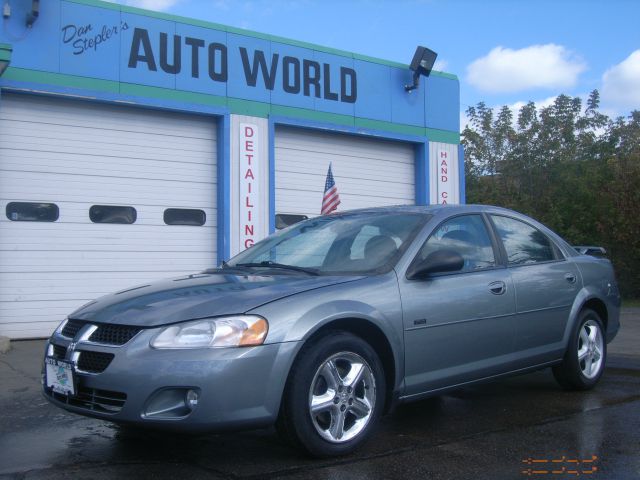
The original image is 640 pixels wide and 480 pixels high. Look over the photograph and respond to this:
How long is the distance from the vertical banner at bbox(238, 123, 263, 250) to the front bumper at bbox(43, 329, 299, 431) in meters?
7.56

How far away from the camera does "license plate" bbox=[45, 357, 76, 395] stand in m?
3.85

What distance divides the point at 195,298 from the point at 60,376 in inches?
35.0

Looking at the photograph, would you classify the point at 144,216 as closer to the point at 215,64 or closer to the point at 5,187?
the point at 5,187

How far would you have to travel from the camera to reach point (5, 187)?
945 cm

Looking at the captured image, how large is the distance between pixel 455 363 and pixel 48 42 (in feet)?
25.5

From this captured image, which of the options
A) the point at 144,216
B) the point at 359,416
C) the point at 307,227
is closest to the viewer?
the point at 359,416

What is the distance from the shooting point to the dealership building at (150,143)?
9633mm

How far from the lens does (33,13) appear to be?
952 centimetres

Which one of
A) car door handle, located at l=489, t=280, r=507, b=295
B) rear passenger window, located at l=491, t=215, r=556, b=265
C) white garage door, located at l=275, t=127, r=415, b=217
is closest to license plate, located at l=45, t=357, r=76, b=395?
car door handle, located at l=489, t=280, r=507, b=295

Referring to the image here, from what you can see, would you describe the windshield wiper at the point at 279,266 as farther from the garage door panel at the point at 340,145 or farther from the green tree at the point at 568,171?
the green tree at the point at 568,171

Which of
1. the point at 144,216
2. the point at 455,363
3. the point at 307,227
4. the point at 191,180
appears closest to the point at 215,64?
the point at 191,180

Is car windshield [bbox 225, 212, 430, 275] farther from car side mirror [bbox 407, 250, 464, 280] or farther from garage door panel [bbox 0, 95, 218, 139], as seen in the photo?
garage door panel [bbox 0, 95, 218, 139]

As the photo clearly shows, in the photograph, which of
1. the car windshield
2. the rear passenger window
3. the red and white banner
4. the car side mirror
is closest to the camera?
the car side mirror

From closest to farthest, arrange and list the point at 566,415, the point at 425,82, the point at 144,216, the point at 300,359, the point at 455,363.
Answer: the point at 300,359 < the point at 455,363 < the point at 566,415 < the point at 144,216 < the point at 425,82
